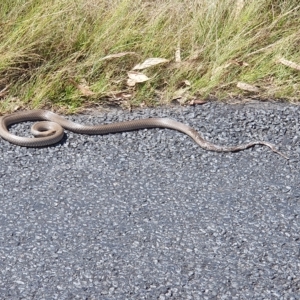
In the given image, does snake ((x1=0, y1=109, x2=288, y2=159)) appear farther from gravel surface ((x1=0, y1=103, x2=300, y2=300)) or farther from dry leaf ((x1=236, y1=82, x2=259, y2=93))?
dry leaf ((x1=236, y1=82, x2=259, y2=93))

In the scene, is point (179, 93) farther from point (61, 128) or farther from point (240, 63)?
point (61, 128)

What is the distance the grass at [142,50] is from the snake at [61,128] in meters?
0.19

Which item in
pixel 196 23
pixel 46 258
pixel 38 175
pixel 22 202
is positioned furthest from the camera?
pixel 196 23

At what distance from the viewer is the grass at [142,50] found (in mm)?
5738

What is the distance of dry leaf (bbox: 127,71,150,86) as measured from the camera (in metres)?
5.81

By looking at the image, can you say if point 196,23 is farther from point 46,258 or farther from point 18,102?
point 46,258

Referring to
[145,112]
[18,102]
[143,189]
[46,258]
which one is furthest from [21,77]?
[46,258]

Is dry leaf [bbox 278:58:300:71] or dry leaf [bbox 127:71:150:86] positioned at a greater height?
dry leaf [bbox 127:71:150:86]

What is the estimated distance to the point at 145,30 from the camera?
20.3 ft

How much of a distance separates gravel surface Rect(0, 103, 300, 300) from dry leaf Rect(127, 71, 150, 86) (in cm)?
45

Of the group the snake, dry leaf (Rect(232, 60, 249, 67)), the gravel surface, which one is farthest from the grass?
the gravel surface

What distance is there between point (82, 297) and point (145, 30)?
3.14 meters

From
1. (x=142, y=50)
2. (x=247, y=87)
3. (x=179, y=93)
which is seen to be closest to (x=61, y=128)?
(x=179, y=93)

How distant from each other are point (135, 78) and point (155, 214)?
6.14 ft
